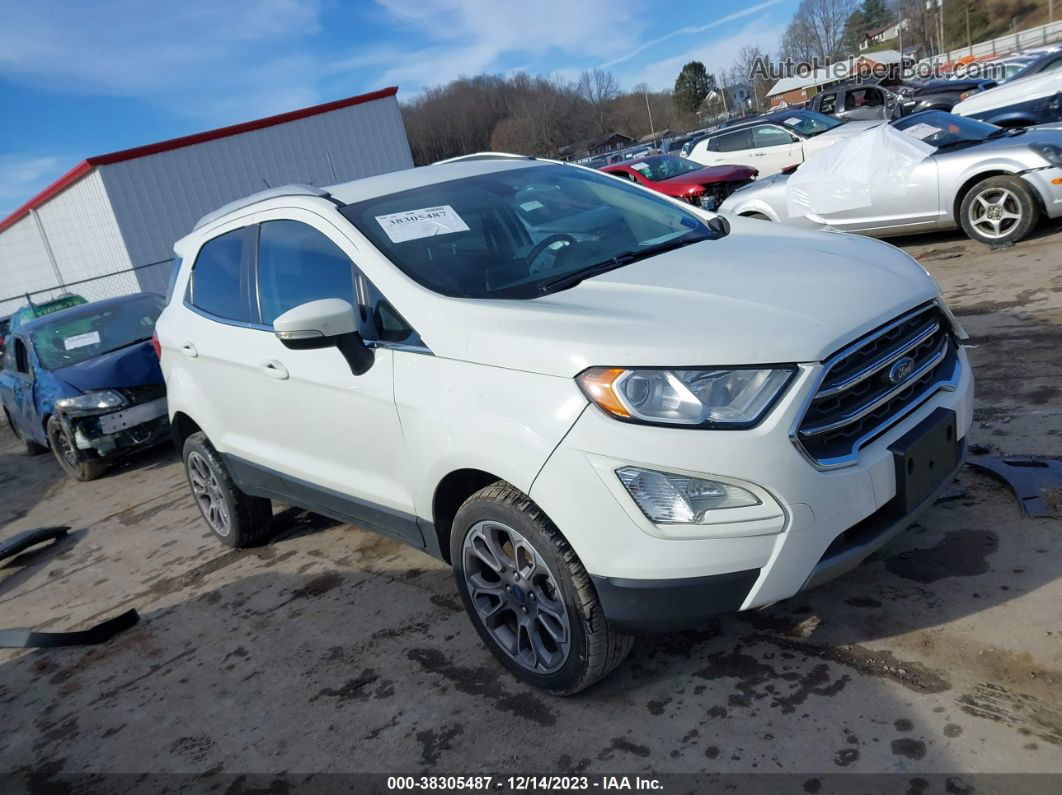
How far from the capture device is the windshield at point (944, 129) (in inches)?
343

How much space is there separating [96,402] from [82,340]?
1.09 m

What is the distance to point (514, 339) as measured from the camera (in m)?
2.69

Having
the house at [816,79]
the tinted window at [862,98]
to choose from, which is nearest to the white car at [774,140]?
the tinted window at [862,98]

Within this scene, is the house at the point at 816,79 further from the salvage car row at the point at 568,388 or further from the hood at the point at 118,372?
the salvage car row at the point at 568,388

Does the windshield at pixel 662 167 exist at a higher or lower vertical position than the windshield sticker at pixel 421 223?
lower

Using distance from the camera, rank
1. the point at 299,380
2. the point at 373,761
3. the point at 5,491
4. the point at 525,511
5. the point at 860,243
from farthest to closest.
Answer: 1. the point at 5,491
2. the point at 299,380
3. the point at 860,243
4. the point at 373,761
5. the point at 525,511

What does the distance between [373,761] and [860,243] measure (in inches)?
103

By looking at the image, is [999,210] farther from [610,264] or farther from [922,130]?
[610,264]

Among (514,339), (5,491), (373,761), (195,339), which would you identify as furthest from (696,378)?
(5,491)

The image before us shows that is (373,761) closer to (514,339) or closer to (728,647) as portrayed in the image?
(728,647)

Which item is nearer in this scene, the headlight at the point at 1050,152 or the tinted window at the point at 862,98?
the headlight at the point at 1050,152

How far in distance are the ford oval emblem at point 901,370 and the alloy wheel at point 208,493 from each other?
369 centimetres

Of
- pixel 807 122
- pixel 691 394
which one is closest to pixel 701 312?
pixel 691 394

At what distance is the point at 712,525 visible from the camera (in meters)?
2.39
